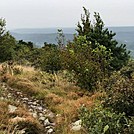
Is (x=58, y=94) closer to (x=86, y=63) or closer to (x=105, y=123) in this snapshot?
(x=86, y=63)

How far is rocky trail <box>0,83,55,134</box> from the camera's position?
25.7 ft

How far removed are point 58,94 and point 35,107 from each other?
1.75 meters

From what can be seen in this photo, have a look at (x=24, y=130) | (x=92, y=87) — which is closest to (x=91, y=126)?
(x=24, y=130)

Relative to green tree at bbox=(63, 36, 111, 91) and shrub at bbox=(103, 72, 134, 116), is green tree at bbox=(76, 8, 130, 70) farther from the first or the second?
shrub at bbox=(103, 72, 134, 116)

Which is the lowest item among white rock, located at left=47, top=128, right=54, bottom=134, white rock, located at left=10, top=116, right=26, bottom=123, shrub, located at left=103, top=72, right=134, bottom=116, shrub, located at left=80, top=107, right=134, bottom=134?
white rock, located at left=47, top=128, right=54, bottom=134

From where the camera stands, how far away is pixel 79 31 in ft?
63.7

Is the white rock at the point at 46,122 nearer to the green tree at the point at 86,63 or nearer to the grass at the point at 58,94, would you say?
the grass at the point at 58,94

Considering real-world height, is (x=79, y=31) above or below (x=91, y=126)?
above

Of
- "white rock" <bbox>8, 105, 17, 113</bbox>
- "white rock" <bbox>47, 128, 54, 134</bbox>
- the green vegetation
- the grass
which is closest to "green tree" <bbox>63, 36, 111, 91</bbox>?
the green vegetation

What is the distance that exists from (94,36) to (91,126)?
40.9 ft

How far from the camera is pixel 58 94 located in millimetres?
10977

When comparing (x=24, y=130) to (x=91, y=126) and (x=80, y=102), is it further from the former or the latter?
(x=80, y=102)

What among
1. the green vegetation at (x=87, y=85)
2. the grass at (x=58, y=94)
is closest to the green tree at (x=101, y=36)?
the green vegetation at (x=87, y=85)

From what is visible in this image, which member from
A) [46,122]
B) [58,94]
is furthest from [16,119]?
[58,94]
